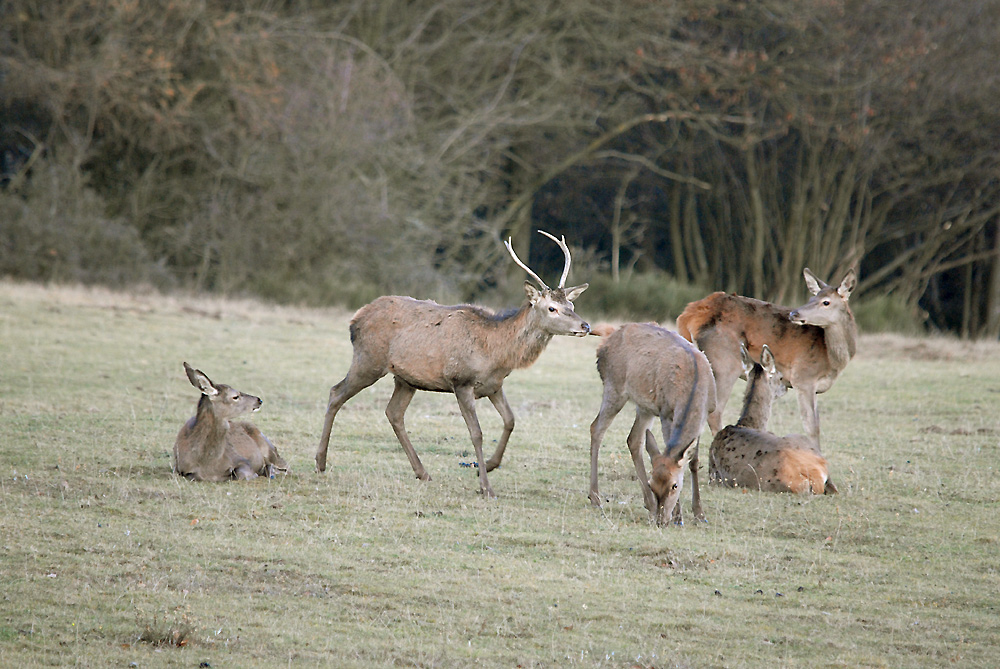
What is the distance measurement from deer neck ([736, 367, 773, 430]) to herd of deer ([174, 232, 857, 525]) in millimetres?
163

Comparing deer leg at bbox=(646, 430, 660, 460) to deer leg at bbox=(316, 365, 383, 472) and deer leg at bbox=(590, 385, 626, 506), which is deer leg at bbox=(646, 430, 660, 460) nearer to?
deer leg at bbox=(590, 385, 626, 506)

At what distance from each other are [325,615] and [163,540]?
1.44 metres

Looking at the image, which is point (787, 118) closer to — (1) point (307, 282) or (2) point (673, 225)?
(2) point (673, 225)

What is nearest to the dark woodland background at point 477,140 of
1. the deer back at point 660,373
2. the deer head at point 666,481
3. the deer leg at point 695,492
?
the deer back at point 660,373

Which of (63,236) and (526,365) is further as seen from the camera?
(63,236)

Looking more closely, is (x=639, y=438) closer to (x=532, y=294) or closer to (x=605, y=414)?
(x=605, y=414)

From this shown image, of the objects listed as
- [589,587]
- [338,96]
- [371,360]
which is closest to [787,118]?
[338,96]

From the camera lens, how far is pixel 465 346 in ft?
29.3

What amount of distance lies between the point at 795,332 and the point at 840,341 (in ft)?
1.27

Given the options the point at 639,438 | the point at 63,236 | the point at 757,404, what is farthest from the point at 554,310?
the point at 63,236

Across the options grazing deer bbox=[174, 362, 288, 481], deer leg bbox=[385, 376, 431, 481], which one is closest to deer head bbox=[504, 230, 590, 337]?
deer leg bbox=[385, 376, 431, 481]

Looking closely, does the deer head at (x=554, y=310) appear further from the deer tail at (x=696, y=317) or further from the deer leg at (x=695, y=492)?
the deer tail at (x=696, y=317)

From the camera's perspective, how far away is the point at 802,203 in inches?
1096

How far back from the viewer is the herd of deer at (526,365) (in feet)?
26.9
